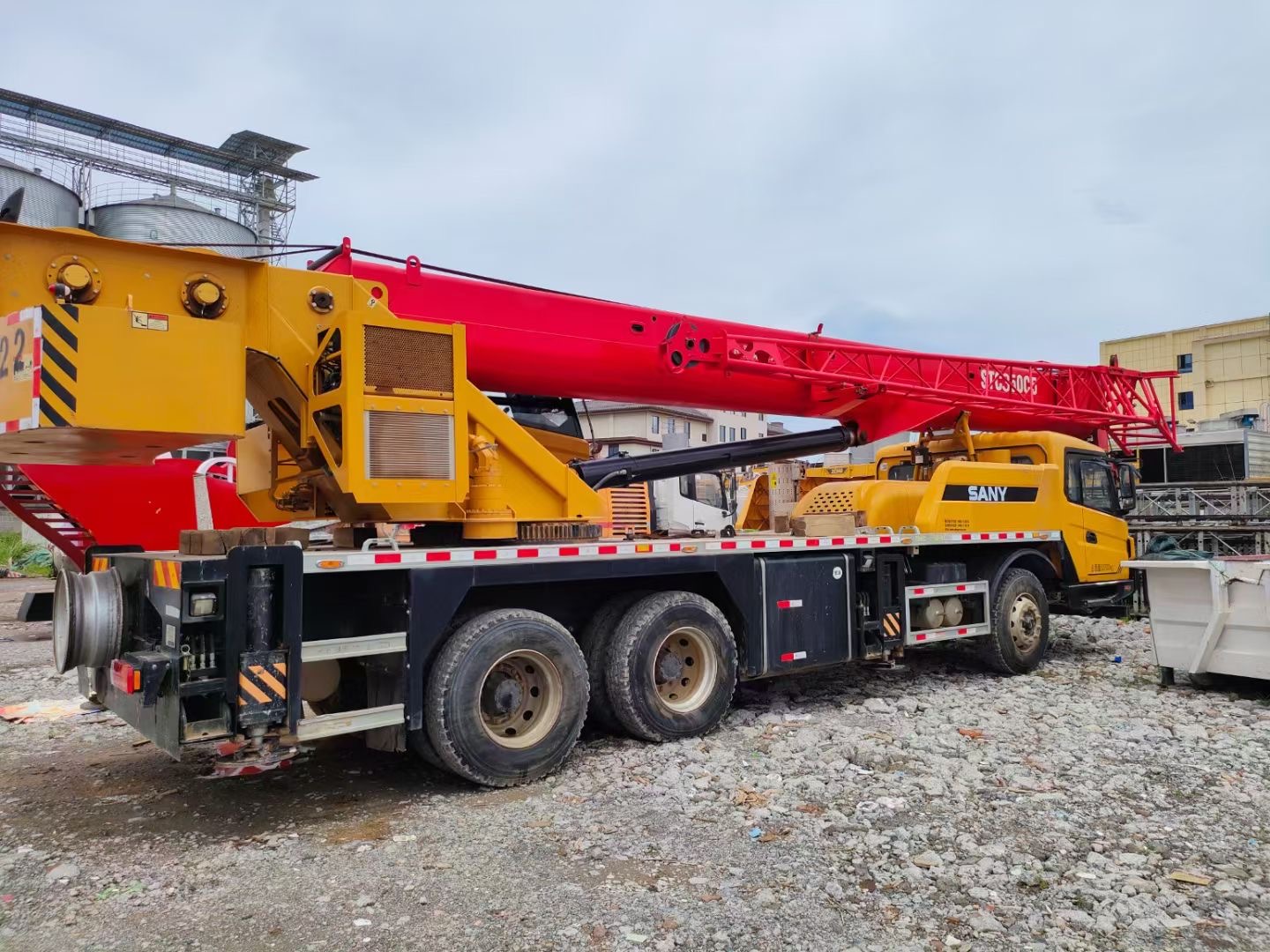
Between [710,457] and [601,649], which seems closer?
[601,649]

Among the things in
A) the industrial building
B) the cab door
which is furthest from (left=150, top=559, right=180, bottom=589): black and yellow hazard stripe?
the industrial building

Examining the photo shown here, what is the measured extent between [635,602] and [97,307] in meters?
3.82

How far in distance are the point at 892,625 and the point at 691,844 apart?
4.23 m

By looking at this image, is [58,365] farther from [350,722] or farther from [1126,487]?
[1126,487]

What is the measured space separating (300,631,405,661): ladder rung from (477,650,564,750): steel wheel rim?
2.06 feet

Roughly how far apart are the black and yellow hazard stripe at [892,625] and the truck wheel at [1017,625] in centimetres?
143

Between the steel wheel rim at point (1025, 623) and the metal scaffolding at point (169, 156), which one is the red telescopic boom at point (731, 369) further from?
the metal scaffolding at point (169, 156)

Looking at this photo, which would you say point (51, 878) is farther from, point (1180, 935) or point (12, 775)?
point (1180, 935)

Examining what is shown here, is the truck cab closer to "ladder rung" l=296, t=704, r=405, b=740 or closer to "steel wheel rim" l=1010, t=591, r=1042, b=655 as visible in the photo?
"steel wheel rim" l=1010, t=591, r=1042, b=655

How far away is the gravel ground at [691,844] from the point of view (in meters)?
3.77

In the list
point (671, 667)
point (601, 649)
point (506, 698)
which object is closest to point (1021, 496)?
point (671, 667)

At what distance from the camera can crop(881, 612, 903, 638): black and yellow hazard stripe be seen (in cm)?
824

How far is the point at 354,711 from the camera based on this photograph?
17.0 ft

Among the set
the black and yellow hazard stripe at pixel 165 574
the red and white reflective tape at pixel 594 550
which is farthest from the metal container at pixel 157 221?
the black and yellow hazard stripe at pixel 165 574
